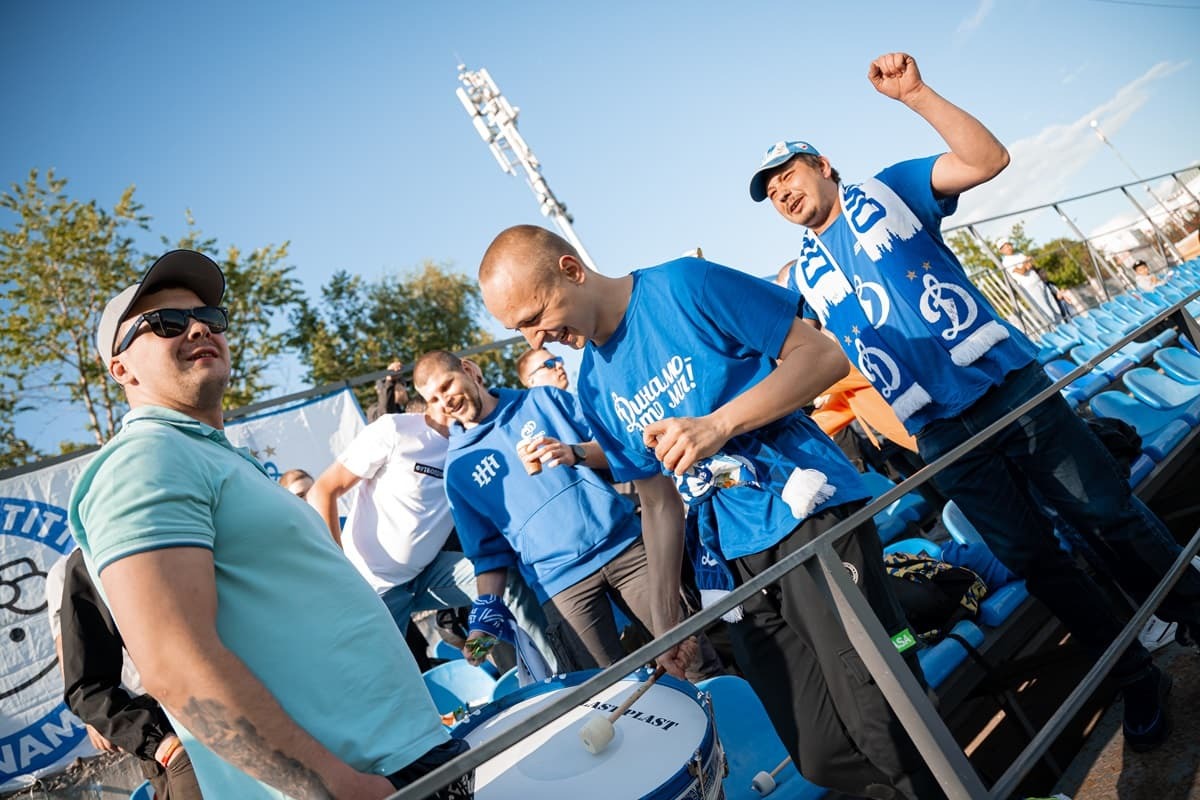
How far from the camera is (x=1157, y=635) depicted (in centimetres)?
272

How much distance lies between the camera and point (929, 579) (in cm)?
289

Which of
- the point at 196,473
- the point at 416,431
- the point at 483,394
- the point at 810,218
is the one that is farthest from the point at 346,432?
the point at 196,473

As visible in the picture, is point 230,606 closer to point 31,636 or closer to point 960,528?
point 960,528

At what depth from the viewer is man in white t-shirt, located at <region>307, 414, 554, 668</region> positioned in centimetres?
420

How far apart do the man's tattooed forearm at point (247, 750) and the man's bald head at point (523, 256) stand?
1.23 metres

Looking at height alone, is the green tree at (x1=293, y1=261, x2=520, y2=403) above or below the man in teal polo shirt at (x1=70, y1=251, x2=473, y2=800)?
above

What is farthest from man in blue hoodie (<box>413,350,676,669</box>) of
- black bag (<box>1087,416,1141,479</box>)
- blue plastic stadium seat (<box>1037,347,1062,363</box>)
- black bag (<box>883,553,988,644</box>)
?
blue plastic stadium seat (<box>1037,347,1062,363</box>)

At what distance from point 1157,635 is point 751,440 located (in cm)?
200

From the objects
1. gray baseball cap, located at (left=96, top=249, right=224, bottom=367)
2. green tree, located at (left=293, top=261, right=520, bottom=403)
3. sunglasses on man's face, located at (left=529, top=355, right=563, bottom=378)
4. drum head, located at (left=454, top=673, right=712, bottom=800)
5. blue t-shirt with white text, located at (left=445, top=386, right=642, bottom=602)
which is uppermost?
green tree, located at (left=293, top=261, right=520, bottom=403)

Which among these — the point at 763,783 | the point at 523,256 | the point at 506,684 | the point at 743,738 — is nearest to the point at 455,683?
the point at 506,684

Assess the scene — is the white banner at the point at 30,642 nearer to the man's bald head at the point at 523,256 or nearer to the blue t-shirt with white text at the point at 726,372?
the man's bald head at the point at 523,256

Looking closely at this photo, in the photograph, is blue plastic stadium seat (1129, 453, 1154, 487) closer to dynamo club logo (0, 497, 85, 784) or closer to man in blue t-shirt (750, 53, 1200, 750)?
man in blue t-shirt (750, 53, 1200, 750)

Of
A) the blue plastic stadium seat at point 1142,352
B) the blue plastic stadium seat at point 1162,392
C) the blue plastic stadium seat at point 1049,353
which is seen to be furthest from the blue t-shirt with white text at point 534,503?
the blue plastic stadium seat at point 1049,353

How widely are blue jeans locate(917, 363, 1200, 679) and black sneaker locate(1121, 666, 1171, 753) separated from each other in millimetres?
55
